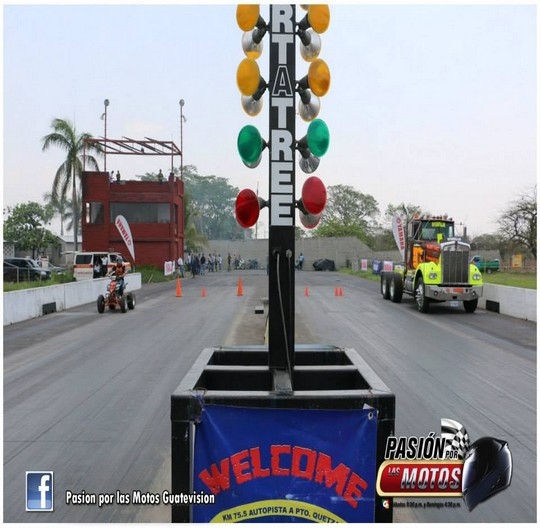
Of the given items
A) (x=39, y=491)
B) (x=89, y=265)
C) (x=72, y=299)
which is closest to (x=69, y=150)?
(x=89, y=265)

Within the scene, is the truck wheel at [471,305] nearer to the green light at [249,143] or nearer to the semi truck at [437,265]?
the semi truck at [437,265]

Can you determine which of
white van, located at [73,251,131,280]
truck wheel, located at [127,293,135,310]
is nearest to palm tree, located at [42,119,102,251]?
white van, located at [73,251,131,280]

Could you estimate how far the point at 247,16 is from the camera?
13.3ft

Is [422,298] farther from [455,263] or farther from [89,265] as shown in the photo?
[89,265]

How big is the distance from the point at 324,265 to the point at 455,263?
4580 centimetres

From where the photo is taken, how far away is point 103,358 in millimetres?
10094

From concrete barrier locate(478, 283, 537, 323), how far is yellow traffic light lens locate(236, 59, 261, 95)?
46.7 feet

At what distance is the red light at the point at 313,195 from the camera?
13.1 ft

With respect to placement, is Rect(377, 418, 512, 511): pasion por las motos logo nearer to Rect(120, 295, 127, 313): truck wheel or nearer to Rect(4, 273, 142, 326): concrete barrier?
Rect(4, 273, 142, 326): concrete barrier

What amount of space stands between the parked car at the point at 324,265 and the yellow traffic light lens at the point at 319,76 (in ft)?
194

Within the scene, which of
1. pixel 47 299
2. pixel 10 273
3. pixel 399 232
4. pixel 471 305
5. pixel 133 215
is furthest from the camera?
pixel 133 215

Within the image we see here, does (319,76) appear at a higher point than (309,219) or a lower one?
higher

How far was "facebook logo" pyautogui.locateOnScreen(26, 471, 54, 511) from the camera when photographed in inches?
175

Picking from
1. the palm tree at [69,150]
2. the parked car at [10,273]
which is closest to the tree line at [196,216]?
the palm tree at [69,150]
